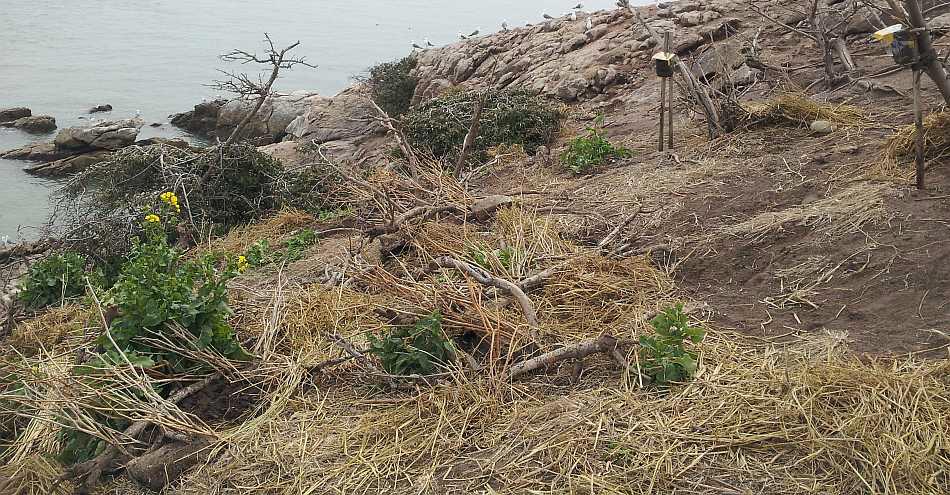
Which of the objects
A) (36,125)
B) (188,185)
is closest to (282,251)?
(188,185)

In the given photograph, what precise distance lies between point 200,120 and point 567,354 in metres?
18.9

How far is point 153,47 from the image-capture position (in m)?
30.8

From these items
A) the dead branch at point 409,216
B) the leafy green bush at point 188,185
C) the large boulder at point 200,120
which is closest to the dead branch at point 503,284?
the dead branch at point 409,216

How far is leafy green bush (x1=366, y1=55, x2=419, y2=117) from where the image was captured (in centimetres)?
1547

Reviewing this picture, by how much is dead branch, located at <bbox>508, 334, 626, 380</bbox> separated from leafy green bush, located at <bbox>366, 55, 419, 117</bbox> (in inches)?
493

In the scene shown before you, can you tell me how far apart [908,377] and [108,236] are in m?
6.53

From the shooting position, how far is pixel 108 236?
7191 millimetres

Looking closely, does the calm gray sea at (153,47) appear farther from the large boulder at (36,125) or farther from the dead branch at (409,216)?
the dead branch at (409,216)

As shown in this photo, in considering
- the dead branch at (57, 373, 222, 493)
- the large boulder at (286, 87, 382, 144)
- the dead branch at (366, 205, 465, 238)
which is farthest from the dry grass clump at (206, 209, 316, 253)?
the large boulder at (286, 87, 382, 144)

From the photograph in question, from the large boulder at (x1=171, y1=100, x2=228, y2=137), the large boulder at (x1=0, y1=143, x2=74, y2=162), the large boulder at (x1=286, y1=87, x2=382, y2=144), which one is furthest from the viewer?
the large boulder at (x1=171, y1=100, x2=228, y2=137)

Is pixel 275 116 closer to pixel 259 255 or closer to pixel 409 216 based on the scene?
pixel 259 255

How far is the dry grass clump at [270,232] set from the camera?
7058mm

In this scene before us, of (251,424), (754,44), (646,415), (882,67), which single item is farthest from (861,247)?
(754,44)

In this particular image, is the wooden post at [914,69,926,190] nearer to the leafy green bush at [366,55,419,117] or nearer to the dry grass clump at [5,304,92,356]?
the dry grass clump at [5,304,92,356]
